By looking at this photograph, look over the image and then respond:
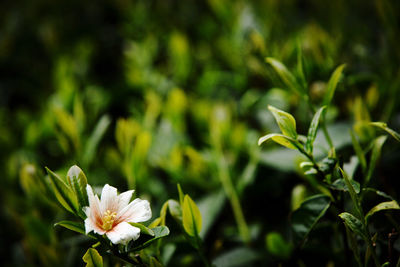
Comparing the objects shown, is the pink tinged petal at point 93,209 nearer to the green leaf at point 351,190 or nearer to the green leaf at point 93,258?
the green leaf at point 93,258

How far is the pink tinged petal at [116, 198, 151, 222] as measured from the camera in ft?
1.39

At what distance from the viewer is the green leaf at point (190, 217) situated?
490mm

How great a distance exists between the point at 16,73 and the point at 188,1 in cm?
78

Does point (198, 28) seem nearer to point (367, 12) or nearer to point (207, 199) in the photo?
point (367, 12)

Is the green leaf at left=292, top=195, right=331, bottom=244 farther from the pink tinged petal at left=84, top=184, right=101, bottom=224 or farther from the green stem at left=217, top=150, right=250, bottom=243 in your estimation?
the pink tinged petal at left=84, top=184, right=101, bottom=224

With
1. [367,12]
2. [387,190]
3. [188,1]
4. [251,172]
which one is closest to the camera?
[387,190]

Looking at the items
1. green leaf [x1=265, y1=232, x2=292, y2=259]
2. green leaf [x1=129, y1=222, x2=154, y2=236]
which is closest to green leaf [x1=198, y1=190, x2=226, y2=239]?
green leaf [x1=265, y1=232, x2=292, y2=259]

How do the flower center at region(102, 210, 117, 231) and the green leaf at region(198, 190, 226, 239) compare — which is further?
the green leaf at region(198, 190, 226, 239)

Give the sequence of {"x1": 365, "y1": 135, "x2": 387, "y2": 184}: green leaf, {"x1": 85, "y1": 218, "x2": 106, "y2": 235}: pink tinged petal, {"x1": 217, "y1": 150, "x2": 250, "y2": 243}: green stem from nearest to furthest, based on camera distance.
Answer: {"x1": 85, "y1": 218, "x2": 106, "y2": 235}: pink tinged petal, {"x1": 365, "y1": 135, "x2": 387, "y2": 184}: green leaf, {"x1": 217, "y1": 150, "x2": 250, "y2": 243}: green stem

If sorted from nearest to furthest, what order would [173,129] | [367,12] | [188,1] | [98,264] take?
[98,264]
[173,129]
[367,12]
[188,1]

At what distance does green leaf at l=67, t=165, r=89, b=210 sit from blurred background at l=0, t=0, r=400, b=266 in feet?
0.48

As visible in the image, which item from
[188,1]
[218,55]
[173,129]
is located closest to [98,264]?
[173,129]

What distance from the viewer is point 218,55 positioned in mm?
1161

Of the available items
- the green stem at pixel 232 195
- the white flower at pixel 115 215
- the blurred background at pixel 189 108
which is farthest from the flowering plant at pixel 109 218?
the green stem at pixel 232 195
